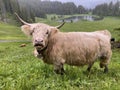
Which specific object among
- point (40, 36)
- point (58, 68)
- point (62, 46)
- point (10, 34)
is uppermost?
point (40, 36)

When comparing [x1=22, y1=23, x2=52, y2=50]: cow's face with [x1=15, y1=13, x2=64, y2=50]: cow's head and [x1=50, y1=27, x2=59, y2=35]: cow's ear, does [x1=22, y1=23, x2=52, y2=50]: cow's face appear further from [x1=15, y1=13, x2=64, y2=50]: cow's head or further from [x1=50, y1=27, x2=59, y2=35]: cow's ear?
[x1=50, y1=27, x2=59, y2=35]: cow's ear

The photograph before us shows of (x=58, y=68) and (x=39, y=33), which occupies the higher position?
(x=39, y=33)

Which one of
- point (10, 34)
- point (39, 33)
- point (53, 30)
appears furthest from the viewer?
point (10, 34)

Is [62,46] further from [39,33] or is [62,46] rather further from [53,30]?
[39,33]

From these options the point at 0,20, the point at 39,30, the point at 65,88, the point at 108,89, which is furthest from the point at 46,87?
the point at 0,20

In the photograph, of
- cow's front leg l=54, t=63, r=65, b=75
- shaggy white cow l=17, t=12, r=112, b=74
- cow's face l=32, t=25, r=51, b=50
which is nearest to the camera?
cow's face l=32, t=25, r=51, b=50

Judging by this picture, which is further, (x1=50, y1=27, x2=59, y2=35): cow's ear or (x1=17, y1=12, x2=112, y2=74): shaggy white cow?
(x1=50, y1=27, x2=59, y2=35): cow's ear

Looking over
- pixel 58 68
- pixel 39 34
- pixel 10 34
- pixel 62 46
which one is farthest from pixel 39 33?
pixel 10 34

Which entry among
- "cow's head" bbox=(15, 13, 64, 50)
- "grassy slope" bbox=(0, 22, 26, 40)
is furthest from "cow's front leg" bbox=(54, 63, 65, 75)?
"grassy slope" bbox=(0, 22, 26, 40)

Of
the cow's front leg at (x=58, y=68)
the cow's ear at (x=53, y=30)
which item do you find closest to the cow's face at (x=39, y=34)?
the cow's ear at (x=53, y=30)

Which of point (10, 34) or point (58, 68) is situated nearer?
point (58, 68)

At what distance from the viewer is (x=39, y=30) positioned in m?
8.57

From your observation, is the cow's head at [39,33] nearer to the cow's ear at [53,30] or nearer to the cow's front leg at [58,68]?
the cow's ear at [53,30]

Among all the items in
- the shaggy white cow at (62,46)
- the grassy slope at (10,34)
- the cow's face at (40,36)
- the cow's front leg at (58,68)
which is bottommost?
the grassy slope at (10,34)
